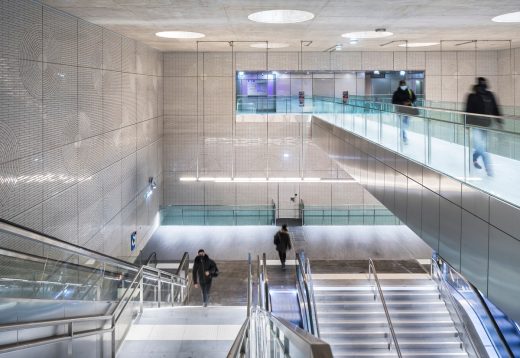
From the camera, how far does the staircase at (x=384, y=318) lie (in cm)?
1224

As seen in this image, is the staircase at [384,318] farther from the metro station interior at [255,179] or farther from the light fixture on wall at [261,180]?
the light fixture on wall at [261,180]

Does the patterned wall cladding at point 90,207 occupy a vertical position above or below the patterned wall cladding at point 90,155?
below

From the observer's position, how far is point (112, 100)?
47.1 feet

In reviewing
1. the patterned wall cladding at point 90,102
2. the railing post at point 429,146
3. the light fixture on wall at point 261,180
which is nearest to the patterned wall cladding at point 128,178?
the patterned wall cladding at point 90,102

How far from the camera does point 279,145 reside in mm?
23984

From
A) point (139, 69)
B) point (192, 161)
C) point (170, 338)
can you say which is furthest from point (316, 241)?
point (170, 338)

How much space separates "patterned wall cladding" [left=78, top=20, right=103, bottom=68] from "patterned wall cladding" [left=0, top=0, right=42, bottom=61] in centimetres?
221

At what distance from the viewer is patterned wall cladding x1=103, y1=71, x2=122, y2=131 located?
1373 centimetres

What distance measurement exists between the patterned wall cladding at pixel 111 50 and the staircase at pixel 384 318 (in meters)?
7.73

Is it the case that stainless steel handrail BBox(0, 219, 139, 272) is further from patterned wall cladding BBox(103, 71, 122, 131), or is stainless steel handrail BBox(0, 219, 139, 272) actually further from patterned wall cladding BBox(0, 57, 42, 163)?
patterned wall cladding BBox(103, 71, 122, 131)

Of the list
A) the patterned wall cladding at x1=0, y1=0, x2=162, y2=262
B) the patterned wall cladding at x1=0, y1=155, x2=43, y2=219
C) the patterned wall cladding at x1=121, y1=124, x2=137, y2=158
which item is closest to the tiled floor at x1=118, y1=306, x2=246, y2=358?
the patterned wall cladding at x1=0, y1=0, x2=162, y2=262

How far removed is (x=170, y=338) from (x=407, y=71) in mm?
19489

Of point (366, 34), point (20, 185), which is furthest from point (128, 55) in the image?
point (20, 185)

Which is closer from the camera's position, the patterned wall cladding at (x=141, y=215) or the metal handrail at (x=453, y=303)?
the metal handrail at (x=453, y=303)
